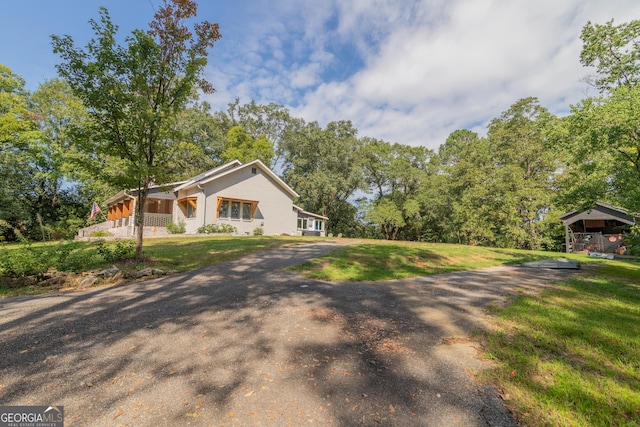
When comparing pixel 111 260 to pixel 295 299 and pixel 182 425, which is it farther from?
pixel 182 425

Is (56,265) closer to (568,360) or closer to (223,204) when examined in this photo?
(568,360)

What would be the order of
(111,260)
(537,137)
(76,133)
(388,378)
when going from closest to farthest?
1. (388,378)
2. (76,133)
3. (111,260)
4. (537,137)

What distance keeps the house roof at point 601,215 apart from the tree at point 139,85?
27.1 meters

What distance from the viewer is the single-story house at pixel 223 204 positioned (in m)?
20.7

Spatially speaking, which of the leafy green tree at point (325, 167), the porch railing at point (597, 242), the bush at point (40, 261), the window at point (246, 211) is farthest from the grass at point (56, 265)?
the porch railing at point (597, 242)

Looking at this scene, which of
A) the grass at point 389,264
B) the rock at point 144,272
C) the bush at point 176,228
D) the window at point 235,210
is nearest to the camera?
the rock at point 144,272

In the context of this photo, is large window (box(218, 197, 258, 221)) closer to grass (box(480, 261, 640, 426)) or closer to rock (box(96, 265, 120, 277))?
rock (box(96, 265, 120, 277))

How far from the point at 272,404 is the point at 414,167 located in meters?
37.2

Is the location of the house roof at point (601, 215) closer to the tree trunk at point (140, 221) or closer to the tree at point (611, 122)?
the tree at point (611, 122)

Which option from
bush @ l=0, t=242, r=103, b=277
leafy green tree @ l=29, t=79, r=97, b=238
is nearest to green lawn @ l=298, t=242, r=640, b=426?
bush @ l=0, t=242, r=103, b=277

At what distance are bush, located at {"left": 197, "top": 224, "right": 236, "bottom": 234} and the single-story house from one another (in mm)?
472

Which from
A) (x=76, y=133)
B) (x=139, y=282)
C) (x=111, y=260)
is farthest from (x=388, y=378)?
(x=76, y=133)

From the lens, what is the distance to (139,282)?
6.74 metres

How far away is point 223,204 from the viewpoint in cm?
2150
